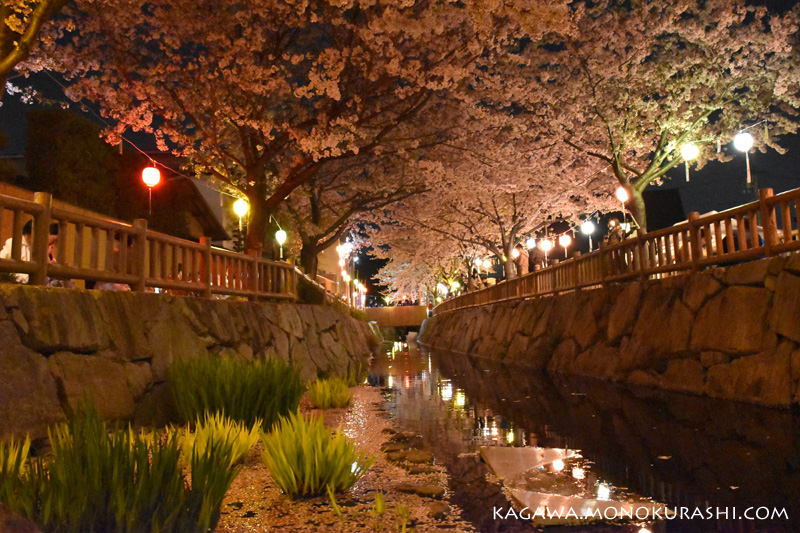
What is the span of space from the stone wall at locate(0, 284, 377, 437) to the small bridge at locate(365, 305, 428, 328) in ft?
159

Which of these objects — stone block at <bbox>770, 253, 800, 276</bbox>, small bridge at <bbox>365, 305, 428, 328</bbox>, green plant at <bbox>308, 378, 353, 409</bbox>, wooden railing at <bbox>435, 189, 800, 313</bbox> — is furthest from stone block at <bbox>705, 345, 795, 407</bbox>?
small bridge at <bbox>365, 305, 428, 328</bbox>

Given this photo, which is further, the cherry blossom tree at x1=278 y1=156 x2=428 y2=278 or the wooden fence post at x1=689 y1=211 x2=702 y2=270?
the cherry blossom tree at x1=278 y1=156 x2=428 y2=278

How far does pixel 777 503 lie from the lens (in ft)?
12.5

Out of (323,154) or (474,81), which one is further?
(474,81)

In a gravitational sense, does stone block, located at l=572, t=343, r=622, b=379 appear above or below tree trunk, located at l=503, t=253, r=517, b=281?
below

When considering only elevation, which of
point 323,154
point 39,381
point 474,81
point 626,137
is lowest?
point 39,381

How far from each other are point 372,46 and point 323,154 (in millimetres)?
3141

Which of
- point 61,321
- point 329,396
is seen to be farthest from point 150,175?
point 61,321

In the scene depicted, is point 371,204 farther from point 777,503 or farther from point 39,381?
point 777,503

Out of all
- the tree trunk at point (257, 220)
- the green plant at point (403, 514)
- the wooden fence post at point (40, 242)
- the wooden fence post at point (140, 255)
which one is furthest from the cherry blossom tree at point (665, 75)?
the green plant at point (403, 514)

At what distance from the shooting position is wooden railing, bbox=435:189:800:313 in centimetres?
824

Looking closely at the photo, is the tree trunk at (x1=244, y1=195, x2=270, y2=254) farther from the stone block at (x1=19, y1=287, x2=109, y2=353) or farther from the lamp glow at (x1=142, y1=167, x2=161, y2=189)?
the stone block at (x1=19, y1=287, x2=109, y2=353)

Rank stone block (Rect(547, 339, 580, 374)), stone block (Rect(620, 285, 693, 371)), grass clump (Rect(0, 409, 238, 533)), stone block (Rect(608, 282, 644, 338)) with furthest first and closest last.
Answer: stone block (Rect(547, 339, 580, 374)) < stone block (Rect(608, 282, 644, 338)) < stone block (Rect(620, 285, 693, 371)) < grass clump (Rect(0, 409, 238, 533))

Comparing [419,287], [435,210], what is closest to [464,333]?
[435,210]
